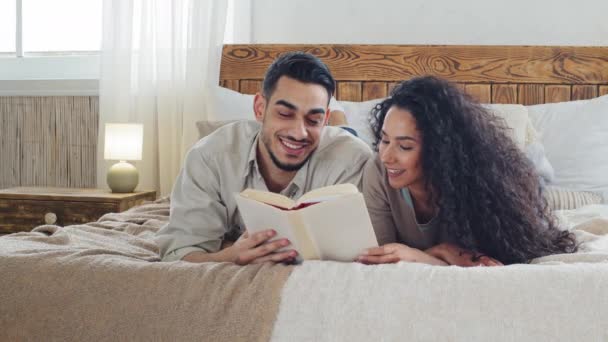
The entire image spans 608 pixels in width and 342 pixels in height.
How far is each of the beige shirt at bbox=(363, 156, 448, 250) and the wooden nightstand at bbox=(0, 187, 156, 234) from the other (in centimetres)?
155

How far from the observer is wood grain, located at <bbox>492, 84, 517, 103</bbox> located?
286 centimetres

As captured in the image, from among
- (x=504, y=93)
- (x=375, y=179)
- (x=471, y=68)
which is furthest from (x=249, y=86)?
(x=375, y=179)

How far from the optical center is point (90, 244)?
63.2 inches

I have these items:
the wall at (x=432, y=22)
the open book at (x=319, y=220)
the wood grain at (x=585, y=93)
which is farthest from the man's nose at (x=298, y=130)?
the wood grain at (x=585, y=93)

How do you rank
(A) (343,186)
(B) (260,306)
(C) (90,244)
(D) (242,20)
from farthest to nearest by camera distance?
(D) (242,20) → (C) (90,244) → (A) (343,186) → (B) (260,306)

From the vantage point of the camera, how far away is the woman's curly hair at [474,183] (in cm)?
139

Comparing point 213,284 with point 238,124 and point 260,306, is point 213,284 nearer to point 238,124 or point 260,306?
point 260,306

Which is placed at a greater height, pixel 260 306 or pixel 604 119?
pixel 604 119

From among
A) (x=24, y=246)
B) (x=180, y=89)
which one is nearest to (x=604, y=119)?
(x=180, y=89)

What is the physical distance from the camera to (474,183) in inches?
56.0

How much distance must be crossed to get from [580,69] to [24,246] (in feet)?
7.73

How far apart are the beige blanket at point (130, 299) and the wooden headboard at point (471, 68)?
1.87 metres

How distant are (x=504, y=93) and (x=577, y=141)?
0.52 meters

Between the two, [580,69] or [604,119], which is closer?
[604,119]
